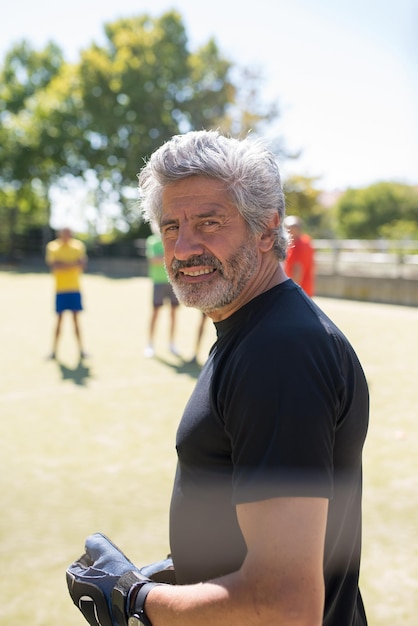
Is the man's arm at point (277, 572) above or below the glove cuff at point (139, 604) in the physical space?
above

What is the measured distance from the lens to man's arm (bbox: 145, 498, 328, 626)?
3.99ft

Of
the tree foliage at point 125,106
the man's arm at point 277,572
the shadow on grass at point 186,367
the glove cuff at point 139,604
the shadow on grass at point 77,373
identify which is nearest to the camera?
the man's arm at point 277,572

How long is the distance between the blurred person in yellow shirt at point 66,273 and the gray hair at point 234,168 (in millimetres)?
7899

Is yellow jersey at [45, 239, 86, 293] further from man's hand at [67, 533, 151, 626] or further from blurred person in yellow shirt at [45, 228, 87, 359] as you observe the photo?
man's hand at [67, 533, 151, 626]

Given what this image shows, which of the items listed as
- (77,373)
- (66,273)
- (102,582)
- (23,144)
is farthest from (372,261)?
(23,144)

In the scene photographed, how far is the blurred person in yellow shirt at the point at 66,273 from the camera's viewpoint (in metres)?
9.41

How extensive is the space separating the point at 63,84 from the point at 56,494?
37826 mm

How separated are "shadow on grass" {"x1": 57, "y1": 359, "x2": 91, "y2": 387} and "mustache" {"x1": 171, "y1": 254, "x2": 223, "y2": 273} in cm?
632

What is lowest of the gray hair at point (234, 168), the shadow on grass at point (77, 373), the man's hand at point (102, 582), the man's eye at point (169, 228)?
the shadow on grass at point (77, 373)

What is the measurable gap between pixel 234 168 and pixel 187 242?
0.23m

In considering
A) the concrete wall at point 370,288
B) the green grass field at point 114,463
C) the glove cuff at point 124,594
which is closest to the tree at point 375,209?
the concrete wall at point 370,288

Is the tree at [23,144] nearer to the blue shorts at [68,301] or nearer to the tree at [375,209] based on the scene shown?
the blue shorts at [68,301]

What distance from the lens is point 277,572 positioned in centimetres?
121

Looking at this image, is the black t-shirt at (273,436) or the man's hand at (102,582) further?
the man's hand at (102,582)
